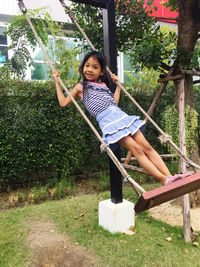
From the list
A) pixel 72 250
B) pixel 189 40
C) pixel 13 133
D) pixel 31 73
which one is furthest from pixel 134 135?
pixel 31 73

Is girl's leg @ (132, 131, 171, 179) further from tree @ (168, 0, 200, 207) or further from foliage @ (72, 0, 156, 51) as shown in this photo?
foliage @ (72, 0, 156, 51)

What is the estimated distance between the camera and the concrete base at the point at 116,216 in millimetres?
3264

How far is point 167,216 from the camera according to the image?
390 cm

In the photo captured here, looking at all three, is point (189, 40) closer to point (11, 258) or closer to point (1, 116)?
point (1, 116)

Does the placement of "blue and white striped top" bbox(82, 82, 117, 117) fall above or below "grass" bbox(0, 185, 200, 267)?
above

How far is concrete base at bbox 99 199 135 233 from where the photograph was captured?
326cm

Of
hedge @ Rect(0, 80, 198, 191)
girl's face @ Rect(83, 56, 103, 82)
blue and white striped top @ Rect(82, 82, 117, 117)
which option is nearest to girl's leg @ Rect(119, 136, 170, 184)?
blue and white striped top @ Rect(82, 82, 117, 117)

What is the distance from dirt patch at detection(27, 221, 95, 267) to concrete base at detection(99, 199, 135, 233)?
48 centimetres

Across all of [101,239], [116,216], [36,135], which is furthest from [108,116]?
[36,135]

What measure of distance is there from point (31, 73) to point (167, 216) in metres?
8.67

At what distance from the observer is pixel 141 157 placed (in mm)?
2463

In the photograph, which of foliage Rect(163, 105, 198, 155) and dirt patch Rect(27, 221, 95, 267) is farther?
foliage Rect(163, 105, 198, 155)

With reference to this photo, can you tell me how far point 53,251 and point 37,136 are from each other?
242 centimetres

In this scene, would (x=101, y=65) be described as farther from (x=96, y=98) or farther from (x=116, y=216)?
(x=116, y=216)
